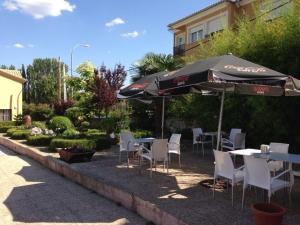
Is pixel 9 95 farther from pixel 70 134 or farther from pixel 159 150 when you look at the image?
pixel 159 150

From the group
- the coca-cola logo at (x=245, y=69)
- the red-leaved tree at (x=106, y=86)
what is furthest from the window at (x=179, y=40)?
the coca-cola logo at (x=245, y=69)

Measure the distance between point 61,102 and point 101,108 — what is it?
36.4 feet

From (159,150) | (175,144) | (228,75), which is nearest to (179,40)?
(175,144)

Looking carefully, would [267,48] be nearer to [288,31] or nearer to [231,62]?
[288,31]

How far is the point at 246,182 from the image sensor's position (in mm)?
5820

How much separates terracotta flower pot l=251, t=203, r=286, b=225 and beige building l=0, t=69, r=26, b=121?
125 ft

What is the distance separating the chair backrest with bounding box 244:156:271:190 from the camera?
5445 millimetres

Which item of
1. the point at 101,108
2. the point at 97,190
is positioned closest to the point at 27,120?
the point at 101,108

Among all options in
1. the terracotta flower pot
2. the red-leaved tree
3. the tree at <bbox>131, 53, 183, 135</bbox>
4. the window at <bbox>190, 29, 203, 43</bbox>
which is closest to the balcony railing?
the window at <bbox>190, 29, 203, 43</bbox>

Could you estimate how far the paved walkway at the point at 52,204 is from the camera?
6.21 meters

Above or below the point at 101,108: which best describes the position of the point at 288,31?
above

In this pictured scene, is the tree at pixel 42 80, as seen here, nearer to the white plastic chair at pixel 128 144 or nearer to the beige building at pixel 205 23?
the beige building at pixel 205 23

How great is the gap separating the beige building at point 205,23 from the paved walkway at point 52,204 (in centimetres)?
1328

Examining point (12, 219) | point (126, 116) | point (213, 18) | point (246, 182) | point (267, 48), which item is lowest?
point (12, 219)
